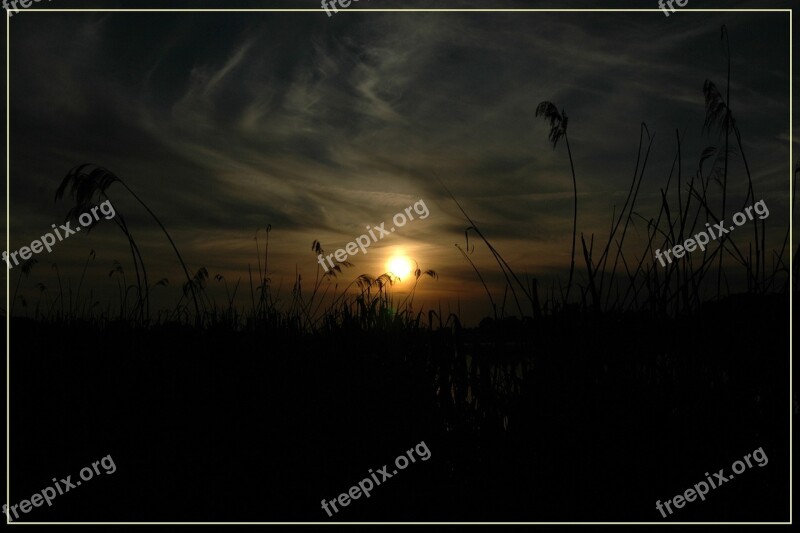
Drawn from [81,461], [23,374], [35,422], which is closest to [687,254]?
[81,461]

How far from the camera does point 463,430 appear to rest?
11.6 feet

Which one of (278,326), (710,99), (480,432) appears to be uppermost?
(710,99)

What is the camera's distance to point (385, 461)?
3418mm

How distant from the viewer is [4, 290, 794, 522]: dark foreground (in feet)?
9.78

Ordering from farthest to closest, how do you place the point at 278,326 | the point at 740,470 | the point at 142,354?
the point at 278,326, the point at 142,354, the point at 740,470

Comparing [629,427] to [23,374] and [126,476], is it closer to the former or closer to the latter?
[126,476]

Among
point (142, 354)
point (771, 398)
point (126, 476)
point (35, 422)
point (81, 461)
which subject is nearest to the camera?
point (771, 398)

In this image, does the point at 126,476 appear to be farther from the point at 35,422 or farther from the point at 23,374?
the point at 23,374

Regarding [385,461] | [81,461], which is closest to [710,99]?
[385,461]

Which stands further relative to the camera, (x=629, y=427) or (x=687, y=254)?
(x=687, y=254)

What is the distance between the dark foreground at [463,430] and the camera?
2.98 meters

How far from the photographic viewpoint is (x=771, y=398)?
10.4 feet

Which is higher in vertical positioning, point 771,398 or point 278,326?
point 278,326

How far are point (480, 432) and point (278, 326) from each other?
2766mm
